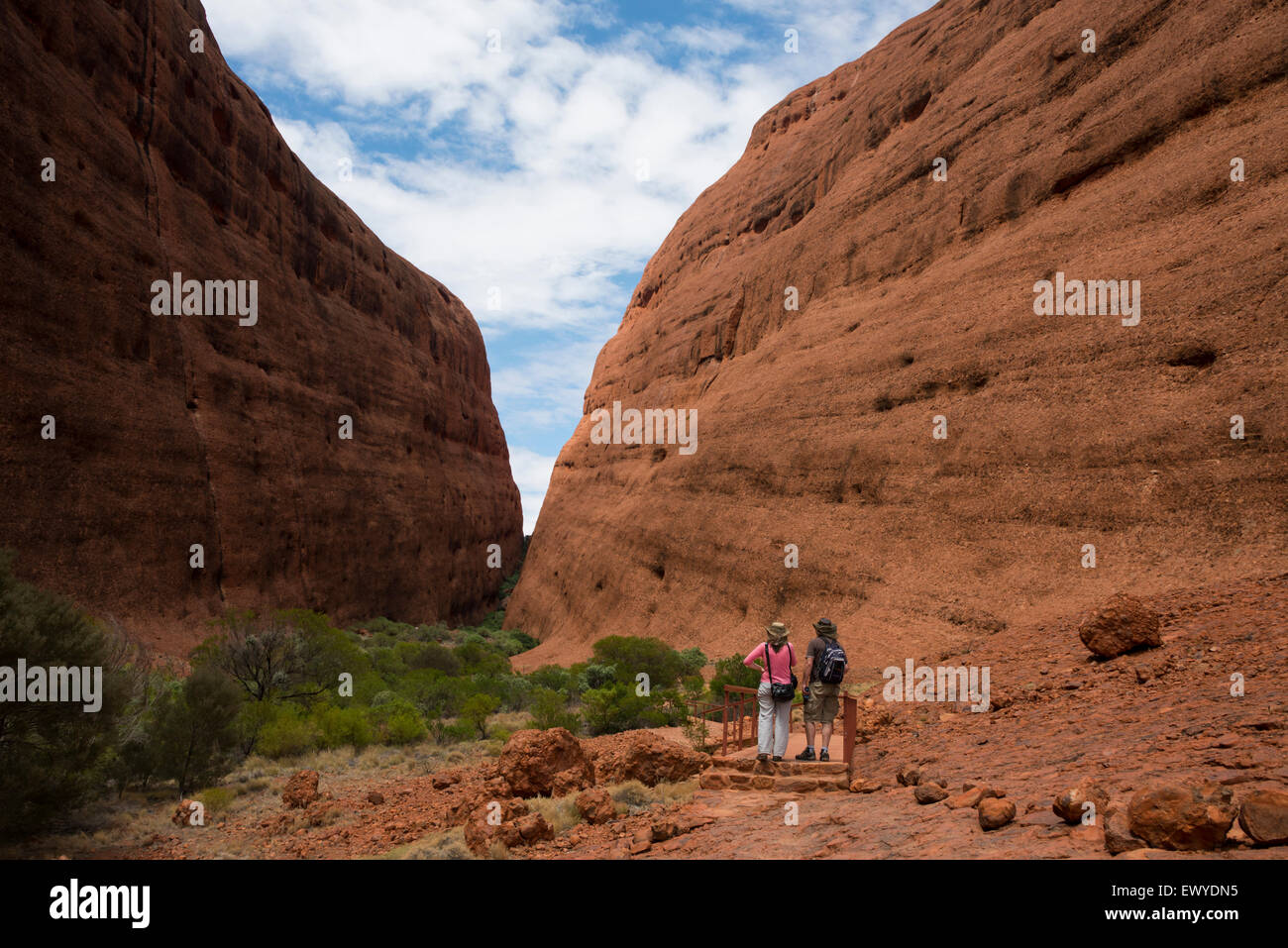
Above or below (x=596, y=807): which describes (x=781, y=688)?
above

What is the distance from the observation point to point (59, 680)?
8000 mm

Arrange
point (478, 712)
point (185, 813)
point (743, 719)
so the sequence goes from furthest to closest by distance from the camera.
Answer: point (478, 712) → point (743, 719) → point (185, 813)

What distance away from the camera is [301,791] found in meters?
8.55

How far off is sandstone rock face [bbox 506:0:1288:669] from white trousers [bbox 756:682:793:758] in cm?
662

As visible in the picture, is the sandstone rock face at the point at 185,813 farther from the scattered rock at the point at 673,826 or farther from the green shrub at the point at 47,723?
the scattered rock at the point at 673,826

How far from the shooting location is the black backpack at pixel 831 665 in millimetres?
7496

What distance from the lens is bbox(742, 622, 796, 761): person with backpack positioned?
7.69m

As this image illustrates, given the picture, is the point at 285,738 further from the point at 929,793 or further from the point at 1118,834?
the point at 1118,834

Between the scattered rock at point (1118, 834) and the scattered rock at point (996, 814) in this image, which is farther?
the scattered rock at point (996, 814)

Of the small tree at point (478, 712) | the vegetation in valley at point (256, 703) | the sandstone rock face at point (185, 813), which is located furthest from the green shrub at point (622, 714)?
the sandstone rock face at point (185, 813)

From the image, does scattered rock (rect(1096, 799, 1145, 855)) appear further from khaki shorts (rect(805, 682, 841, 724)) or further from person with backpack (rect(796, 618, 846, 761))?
khaki shorts (rect(805, 682, 841, 724))

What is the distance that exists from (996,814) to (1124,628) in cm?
492

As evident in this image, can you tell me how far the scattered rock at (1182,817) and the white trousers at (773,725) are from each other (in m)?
4.30

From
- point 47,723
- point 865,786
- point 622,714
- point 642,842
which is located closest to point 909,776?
point 865,786
